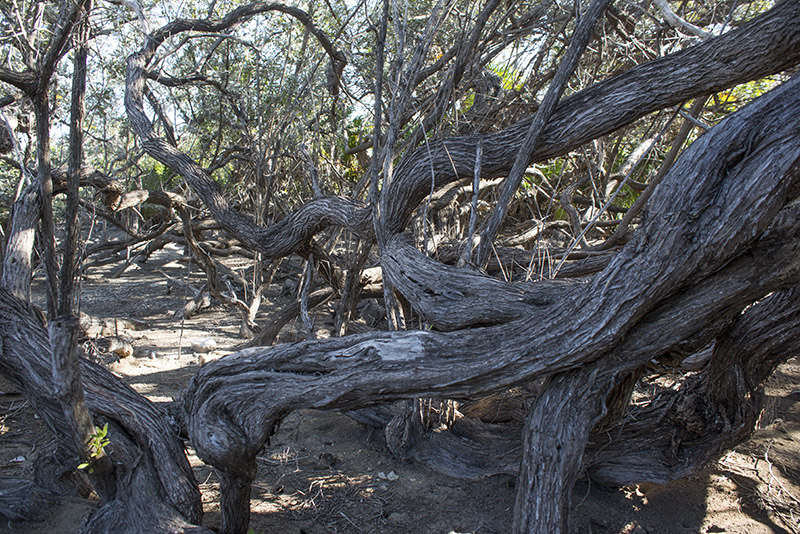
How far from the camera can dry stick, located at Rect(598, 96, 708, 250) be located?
355 centimetres

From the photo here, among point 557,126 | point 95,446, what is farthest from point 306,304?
point 557,126

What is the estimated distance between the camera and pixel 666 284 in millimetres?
1815

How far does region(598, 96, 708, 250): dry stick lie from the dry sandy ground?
1.50m

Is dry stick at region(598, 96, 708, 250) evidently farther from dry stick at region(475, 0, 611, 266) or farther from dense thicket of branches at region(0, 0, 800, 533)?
dry stick at region(475, 0, 611, 266)

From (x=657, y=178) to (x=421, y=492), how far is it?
2486 millimetres

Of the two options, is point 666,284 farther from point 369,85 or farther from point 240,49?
point 240,49

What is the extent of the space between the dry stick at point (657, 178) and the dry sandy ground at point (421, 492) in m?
1.50

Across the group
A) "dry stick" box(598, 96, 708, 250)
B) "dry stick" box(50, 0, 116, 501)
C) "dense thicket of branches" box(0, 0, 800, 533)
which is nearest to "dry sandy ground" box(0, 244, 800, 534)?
"dense thicket of branches" box(0, 0, 800, 533)

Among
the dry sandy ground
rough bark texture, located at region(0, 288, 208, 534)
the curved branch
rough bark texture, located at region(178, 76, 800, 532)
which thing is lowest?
the dry sandy ground

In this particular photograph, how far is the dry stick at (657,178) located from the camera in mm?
3546

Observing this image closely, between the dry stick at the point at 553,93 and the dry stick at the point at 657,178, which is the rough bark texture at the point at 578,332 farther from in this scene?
the dry stick at the point at 657,178

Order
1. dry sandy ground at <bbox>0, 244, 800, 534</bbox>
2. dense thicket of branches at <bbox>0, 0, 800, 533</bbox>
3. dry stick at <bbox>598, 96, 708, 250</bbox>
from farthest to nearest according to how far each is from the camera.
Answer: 1. dry stick at <bbox>598, 96, 708, 250</bbox>
2. dry sandy ground at <bbox>0, 244, 800, 534</bbox>
3. dense thicket of branches at <bbox>0, 0, 800, 533</bbox>

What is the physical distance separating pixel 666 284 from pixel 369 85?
389 centimetres

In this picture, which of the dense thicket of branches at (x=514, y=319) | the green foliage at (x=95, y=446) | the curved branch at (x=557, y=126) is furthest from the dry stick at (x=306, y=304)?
the green foliage at (x=95, y=446)
